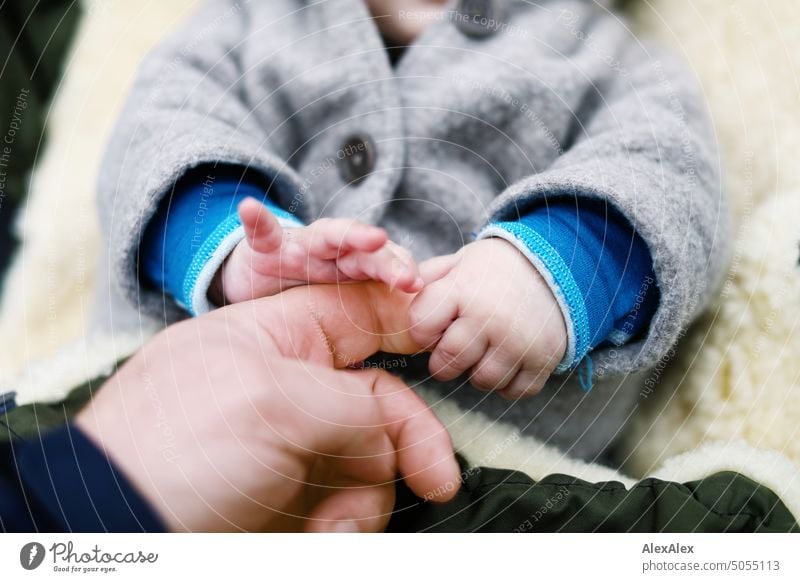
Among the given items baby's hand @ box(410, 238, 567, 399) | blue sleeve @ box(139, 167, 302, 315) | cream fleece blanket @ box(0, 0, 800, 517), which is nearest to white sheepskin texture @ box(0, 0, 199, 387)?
cream fleece blanket @ box(0, 0, 800, 517)

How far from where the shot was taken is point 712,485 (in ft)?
1.00

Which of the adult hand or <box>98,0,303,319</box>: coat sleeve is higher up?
<box>98,0,303,319</box>: coat sleeve

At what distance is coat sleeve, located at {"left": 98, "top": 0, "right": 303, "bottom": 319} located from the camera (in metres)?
0.32

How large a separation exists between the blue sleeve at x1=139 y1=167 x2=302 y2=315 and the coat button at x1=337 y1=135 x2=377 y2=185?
0.04 metres

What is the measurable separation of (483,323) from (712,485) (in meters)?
0.13

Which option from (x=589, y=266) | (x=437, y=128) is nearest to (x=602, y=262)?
(x=589, y=266)

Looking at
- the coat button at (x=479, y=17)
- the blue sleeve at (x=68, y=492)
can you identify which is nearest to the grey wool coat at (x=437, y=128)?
the coat button at (x=479, y=17)

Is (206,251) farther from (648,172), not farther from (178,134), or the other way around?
(648,172)

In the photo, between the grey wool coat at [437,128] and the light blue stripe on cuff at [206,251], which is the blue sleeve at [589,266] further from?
the light blue stripe on cuff at [206,251]

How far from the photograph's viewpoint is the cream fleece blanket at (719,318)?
0.33 m

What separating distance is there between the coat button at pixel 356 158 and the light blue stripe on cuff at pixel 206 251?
2.9 inches

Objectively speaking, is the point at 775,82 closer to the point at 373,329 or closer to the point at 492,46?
the point at 492,46

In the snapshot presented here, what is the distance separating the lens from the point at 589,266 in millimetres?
302
